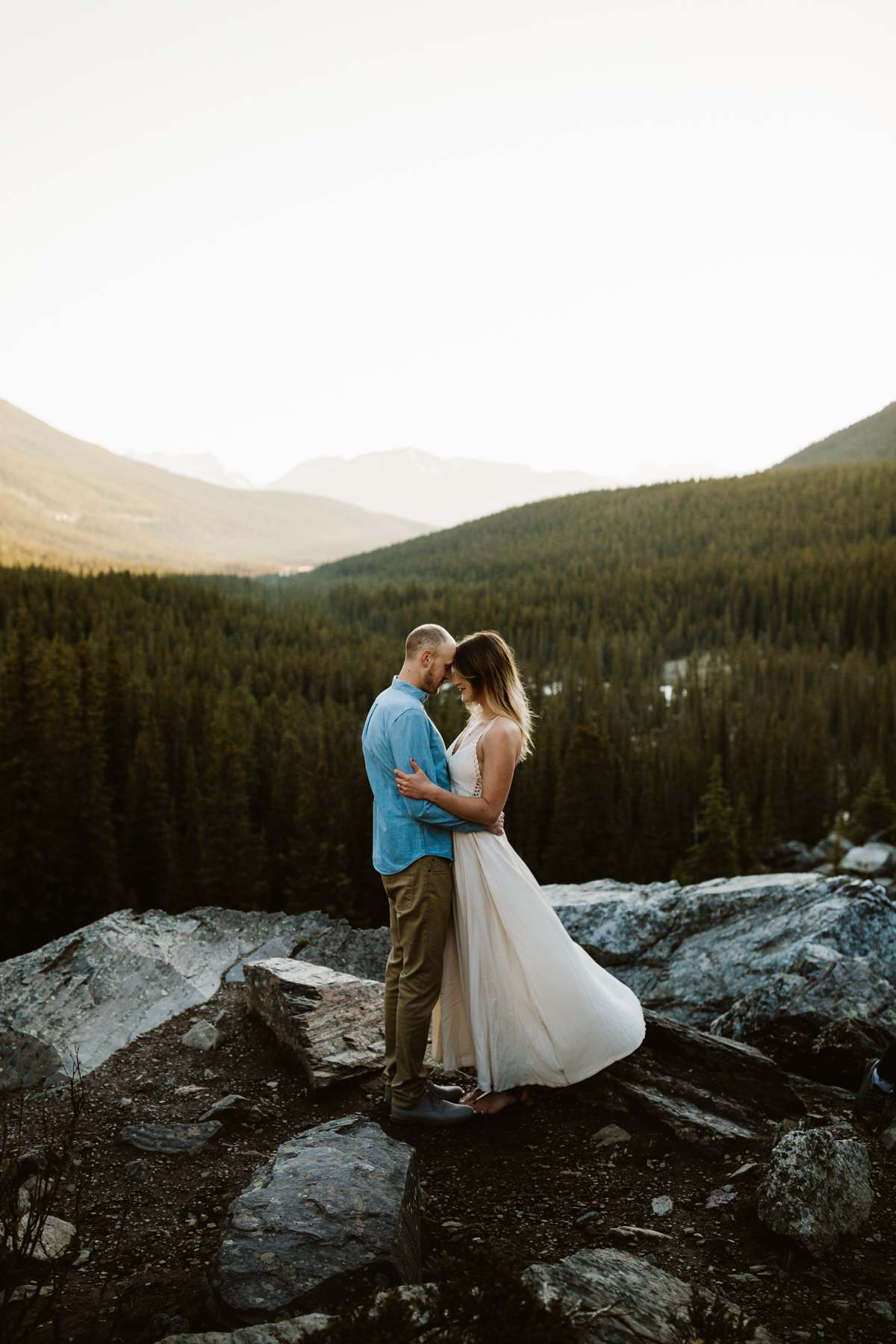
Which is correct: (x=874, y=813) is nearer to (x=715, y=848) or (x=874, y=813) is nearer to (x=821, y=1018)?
(x=715, y=848)

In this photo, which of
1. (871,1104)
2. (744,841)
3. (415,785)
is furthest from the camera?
(744,841)

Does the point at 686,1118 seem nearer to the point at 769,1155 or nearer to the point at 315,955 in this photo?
the point at 769,1155

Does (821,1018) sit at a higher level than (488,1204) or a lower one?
higher

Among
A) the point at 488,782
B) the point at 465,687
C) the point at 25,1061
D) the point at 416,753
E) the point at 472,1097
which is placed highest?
the point at 465,687

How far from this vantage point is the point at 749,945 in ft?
28.3

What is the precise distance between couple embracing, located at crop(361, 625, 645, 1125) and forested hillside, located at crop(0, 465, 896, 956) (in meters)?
29.0

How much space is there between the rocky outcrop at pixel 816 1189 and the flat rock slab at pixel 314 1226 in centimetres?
188

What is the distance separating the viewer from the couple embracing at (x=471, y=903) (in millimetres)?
5551

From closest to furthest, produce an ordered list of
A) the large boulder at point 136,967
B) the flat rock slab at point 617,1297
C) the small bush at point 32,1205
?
1. the small bush at point 32,1205
2. the flat rock slab at point 617,1297
3. the large boulder at point 136,967

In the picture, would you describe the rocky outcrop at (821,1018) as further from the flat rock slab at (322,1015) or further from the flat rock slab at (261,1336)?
the flat rock slab at (261,1336)

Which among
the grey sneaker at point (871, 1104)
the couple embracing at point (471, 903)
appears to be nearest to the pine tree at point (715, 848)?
the grey sneaker at point (871, 1104)

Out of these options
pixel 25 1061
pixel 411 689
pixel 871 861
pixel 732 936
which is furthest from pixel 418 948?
pixel 871 861

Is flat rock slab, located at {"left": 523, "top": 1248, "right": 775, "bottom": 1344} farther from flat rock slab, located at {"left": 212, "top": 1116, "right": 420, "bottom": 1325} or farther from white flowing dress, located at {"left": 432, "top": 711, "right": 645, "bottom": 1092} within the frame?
white flowing dress, located at {"left": 432, "top": 711, "right": 645, "bottom": 1092}

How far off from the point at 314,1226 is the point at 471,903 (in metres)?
2.02
